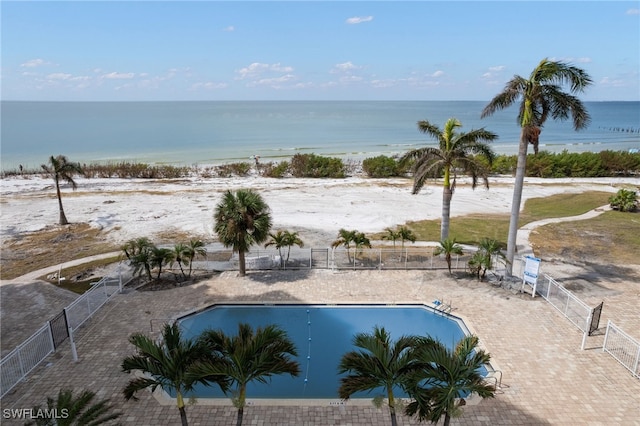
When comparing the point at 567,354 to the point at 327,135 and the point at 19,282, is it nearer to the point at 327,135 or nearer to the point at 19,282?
the point at 19,282

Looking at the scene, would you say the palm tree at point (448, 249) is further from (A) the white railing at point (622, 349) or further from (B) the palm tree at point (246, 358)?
(B) the palm tree at point (246, 358)

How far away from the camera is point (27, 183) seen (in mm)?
46938

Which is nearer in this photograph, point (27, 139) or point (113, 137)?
point (27, 139)

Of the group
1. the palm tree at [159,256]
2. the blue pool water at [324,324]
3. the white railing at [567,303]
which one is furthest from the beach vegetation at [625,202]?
Result: the palm tree at [159,256]

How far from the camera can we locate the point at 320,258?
2241cm

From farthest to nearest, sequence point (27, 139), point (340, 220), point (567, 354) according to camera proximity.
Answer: point (27, 139)
point (340, 220)
point (567, 354)

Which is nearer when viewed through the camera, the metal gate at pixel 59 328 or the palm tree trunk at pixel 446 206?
the metal gate at pixel 59 328

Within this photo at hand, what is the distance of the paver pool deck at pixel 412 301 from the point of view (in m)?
11.2

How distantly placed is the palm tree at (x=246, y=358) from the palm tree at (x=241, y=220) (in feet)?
35.6

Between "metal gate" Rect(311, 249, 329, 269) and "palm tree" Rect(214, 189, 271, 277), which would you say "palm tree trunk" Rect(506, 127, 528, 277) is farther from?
"palm tree" Rect(214, 189, 271, 277)

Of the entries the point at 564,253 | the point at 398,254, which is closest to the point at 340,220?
the point at 398,254

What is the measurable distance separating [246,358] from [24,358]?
30.8 ft

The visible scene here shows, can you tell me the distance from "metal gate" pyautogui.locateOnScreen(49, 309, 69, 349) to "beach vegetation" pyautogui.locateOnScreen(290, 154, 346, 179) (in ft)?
131

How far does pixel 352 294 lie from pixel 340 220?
12.7 m
